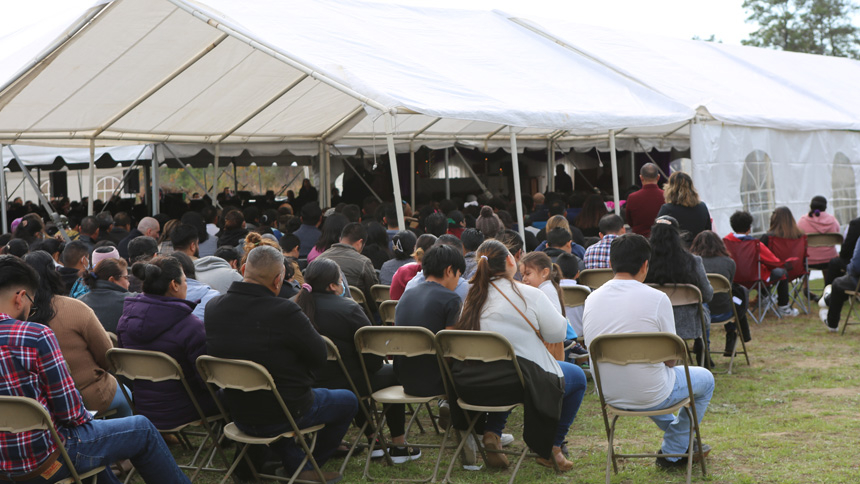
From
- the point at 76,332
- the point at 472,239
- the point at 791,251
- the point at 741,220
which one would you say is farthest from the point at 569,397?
the point at 791,251

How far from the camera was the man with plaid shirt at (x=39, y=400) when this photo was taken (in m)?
3.27

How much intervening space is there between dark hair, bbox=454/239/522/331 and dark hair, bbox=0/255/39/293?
199 centimetres

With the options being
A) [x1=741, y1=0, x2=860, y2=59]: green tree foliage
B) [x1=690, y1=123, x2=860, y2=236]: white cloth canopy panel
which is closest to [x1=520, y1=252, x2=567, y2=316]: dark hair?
[x1=690, y1=123, x2=860, y2=236]: white cloth canopy panel

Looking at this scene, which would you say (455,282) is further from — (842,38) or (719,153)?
(842,38)

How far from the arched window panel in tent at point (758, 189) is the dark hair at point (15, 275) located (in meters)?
9.74

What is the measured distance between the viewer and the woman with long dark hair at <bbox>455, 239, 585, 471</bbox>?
13.8 ft

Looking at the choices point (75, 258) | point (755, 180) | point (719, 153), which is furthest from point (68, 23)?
point (755, 180)

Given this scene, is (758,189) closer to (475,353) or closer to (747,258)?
(747,258)

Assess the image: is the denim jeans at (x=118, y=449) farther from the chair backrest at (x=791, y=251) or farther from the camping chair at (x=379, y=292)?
the chair backrest at (x=791, y=251)

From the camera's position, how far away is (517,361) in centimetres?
416

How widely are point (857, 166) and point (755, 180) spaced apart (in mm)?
2952

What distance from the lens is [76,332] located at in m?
4.25

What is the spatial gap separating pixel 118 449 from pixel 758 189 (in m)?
9.97

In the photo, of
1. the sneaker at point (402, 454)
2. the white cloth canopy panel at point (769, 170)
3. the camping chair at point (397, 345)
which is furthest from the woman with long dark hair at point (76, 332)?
the white cloth canopy panel at point (769, 170)
